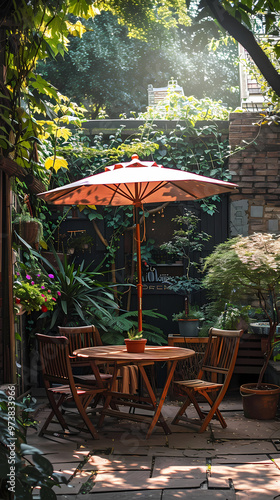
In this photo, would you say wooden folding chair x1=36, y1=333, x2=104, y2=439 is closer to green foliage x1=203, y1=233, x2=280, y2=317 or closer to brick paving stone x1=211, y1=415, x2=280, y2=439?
brick paving stone x1=211, y1=415, x2=280, y2=439

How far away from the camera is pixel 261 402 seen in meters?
5.10

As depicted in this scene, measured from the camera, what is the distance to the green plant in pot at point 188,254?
6.22m

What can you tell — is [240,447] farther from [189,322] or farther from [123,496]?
[189,322]

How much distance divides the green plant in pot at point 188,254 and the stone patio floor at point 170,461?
1382 mm

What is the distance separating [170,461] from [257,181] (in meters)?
4.07

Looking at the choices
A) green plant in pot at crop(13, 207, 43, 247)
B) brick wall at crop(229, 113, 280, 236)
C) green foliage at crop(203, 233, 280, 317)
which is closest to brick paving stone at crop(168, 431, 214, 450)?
green foliage at crop(203, 233, 280, 317)

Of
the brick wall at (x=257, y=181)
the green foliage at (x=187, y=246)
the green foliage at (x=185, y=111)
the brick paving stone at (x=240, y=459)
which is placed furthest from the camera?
the green foliage at (x=185, y=111)

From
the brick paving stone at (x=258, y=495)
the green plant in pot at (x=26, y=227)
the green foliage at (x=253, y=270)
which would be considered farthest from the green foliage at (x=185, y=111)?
the brick paving stone at (x=258, y=495)

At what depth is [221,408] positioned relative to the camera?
18.6 feet

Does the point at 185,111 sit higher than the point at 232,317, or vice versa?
the point at 185,111

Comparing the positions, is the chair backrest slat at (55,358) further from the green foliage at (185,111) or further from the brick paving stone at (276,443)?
the green foliage at (185,111)

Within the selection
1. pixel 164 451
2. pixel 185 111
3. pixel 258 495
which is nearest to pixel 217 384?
pixel 164 451

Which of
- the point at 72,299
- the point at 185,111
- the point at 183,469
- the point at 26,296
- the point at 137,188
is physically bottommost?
the point at 183,469

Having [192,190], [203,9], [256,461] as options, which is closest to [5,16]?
[203,9]
